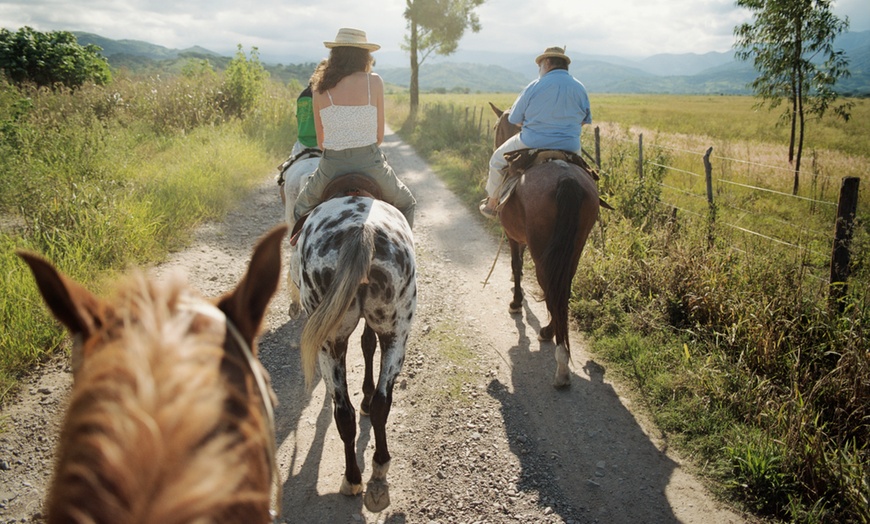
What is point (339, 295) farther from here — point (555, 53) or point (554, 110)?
point (555, 53)

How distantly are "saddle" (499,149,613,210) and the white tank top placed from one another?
1.88m

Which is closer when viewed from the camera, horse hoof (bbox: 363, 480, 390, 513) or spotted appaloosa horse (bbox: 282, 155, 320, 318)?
horse hoof (bbox: 363, 480, 390, 513)

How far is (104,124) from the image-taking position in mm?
9492

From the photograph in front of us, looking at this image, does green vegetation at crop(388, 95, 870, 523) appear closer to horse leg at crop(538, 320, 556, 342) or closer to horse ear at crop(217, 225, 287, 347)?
horse leg at crop(538, 320, 556, 342)

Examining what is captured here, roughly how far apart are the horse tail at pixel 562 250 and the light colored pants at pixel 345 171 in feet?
5.08

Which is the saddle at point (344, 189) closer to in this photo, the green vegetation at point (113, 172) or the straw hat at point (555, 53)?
the green vegetation at point (113, 172)

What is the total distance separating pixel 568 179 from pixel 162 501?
13.3 ft

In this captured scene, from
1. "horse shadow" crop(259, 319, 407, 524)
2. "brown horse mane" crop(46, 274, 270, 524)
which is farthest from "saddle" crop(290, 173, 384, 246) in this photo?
"brown horse mane" crop(46, 274, 270, 524)

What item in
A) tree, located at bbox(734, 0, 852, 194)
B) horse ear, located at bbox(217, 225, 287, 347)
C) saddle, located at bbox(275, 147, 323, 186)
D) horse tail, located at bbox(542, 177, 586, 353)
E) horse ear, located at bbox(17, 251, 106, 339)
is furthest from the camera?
tree, located at bbox(734, 0, 852, 194)

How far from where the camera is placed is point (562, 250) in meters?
4.17

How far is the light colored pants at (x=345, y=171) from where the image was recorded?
12.0 ft

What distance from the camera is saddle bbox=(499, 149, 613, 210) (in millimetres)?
4766

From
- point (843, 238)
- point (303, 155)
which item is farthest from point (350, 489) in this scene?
point (843, 238)

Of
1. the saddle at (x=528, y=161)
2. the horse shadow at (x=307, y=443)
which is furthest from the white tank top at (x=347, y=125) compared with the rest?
the horse shadow at (x=307, y=443)
